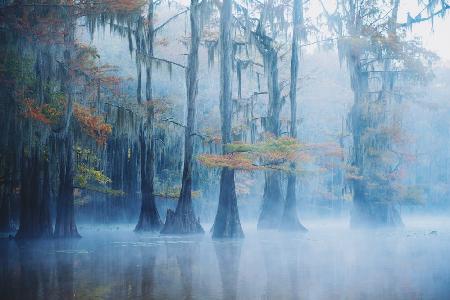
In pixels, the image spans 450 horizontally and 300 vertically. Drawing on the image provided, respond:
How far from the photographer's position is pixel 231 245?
1593 centimetres

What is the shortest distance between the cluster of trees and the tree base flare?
5 cm

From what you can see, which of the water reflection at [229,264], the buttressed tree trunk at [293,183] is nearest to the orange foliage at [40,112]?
the water reflection at [229,264]

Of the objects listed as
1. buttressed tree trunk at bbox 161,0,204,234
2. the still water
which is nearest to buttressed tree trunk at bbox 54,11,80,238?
the still water

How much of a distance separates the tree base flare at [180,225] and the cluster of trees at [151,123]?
0.15 feet

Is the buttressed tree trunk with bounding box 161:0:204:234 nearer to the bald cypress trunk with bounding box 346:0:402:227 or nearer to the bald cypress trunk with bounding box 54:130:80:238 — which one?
the bald cypress trunk with bounding box 54:130:80:238

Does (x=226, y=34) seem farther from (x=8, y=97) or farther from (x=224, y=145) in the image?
(x=8, y=97)

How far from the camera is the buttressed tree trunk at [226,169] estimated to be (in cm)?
1878

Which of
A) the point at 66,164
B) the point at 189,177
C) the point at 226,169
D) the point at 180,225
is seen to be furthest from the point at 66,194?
the point at 226,169

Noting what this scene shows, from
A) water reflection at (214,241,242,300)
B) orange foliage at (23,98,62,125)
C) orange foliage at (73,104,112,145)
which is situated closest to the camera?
water reflection at (214,241,242,300)

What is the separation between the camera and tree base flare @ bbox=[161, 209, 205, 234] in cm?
2055

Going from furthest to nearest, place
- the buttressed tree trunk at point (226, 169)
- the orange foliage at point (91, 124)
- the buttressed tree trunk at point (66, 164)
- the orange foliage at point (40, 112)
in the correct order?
the buttressed tree trunk at point (226, 169), the orange foliage at point (91, 124), the buttressed tree trunk at point (66, 164), the orange foliage at point (40, 112)

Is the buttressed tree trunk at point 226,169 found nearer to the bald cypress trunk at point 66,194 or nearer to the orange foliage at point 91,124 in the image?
the orange foliage at point 91,124

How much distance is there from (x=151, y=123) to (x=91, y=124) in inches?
200

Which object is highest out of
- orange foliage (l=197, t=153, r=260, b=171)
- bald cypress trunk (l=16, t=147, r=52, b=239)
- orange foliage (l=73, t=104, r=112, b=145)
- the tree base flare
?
orange foliage (l=73, t=104, r=112, b=145)
